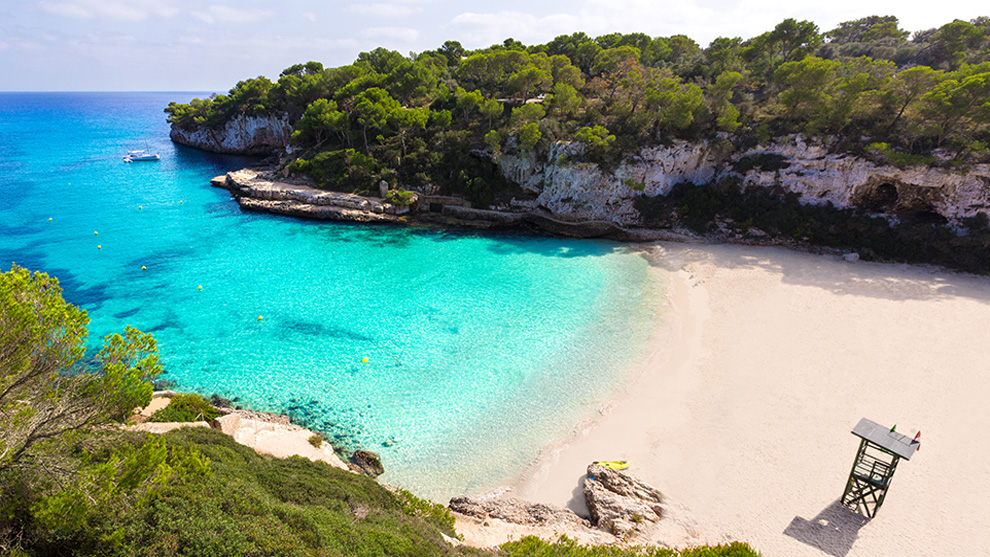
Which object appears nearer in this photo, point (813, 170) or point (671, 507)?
point (671, 507)

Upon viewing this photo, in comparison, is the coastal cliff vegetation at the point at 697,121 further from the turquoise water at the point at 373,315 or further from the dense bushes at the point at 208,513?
the dense bushes at the point at 208,513

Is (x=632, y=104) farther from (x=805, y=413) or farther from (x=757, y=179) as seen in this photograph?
(x=805, y=413)

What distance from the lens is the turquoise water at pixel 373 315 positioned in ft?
55.4

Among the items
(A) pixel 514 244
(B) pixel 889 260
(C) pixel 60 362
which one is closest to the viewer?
(C) pixel 60 362

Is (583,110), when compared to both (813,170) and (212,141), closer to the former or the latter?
(813,170)

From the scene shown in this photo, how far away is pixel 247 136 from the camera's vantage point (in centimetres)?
6412

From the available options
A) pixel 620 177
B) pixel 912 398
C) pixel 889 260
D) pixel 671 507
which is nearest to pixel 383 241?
pixel 620 177

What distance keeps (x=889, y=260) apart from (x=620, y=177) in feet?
66.9

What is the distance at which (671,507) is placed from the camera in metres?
13.3

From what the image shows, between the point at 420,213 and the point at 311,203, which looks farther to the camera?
the point at 420,213

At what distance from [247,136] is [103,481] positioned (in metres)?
71.1

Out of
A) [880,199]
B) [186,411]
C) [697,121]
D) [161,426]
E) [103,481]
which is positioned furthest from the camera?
[697,121]

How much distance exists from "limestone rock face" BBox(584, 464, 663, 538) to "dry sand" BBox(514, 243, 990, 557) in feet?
2.25

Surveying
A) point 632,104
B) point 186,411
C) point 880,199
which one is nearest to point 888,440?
point 186,411
